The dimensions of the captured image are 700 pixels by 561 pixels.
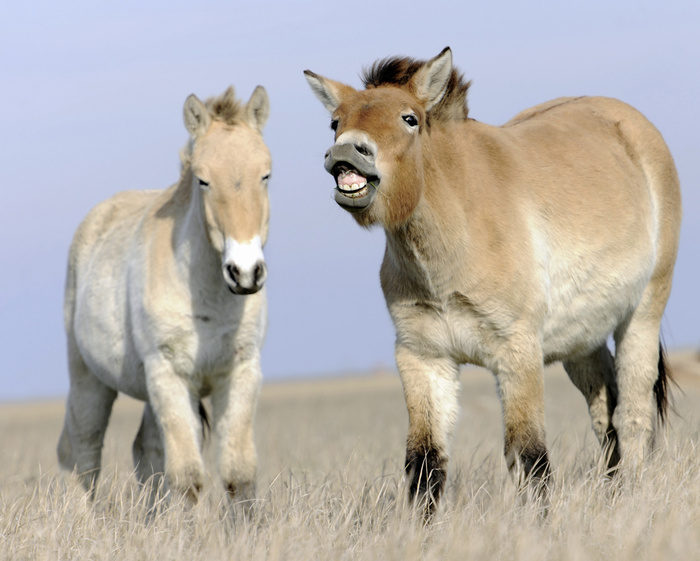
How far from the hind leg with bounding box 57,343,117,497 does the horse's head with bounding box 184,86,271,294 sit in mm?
2336

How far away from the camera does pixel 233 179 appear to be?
18.5 feet

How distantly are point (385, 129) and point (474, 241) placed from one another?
89 cm

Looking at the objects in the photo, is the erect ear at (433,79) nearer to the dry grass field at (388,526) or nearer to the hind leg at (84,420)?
the dry grass field at (388,526)

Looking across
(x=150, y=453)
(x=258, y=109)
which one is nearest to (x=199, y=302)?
(x=258, y=109)

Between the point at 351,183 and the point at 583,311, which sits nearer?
the point at 351,183

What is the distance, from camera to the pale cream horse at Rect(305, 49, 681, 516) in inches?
177

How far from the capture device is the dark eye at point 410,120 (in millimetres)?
4531

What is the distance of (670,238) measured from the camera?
629 cm

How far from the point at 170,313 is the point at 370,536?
2.50 metres

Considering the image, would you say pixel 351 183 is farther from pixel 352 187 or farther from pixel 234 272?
pixel 234 272

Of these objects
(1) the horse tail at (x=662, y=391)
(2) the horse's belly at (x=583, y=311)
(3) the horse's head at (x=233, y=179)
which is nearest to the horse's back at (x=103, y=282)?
(3) the horse's head at (x=233, y=179)

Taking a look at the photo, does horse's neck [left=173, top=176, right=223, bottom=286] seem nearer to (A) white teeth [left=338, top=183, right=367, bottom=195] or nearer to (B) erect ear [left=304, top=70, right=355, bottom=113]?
(B) erect ear [left=304, top=70, right=355, bottom=113]

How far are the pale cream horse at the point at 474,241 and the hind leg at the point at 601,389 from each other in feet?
1.87

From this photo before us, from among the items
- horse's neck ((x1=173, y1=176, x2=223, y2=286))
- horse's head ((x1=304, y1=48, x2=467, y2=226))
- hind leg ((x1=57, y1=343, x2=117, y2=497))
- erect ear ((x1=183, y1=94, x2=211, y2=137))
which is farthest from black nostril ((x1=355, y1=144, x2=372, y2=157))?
hind leg ((x1=57, y1=343, x2=117, y2=497))
